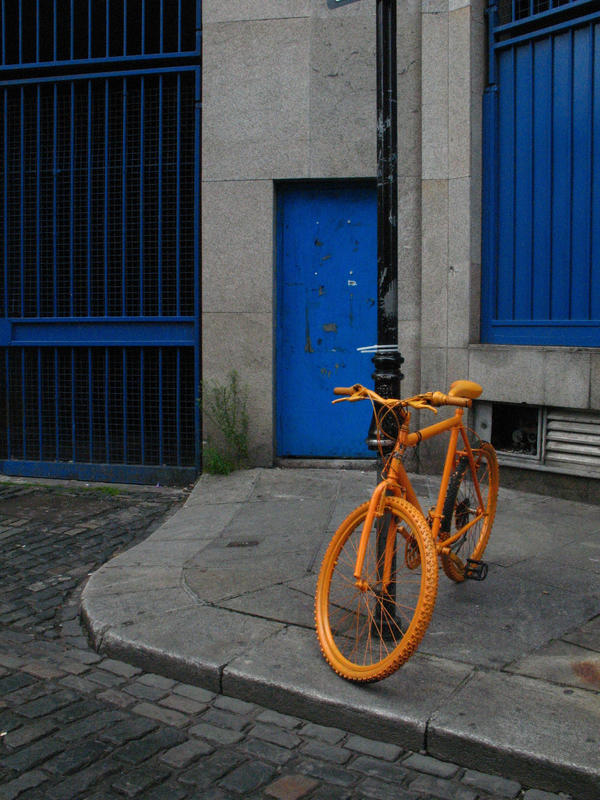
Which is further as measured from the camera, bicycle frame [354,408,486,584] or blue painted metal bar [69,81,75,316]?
blue painted metal bar [69,81,75,316]

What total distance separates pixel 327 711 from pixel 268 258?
17.4 feet

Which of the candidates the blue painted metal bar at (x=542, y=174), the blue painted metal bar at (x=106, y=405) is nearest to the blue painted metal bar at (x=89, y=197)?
the blue painted metal bar at (x=106, y=405)

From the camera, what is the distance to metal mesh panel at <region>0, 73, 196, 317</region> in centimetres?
849

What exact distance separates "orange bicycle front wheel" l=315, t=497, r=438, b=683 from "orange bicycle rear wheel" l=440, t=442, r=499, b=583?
0.36 meters

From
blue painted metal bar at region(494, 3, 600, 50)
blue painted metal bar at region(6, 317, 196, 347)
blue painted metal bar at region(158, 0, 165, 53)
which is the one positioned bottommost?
blue painted metal bar at region(6, 317, 196, 347)

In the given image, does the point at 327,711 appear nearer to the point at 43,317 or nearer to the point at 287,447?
the point at 287,447

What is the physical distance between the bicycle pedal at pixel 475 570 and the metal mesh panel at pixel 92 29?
597 centimetres

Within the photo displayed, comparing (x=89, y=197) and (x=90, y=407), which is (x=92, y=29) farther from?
(x=90, y=407)

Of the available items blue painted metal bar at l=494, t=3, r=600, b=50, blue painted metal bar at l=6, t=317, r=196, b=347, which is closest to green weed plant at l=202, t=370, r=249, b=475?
blue painted metal bar at l=6, t=317, r=196, b=347

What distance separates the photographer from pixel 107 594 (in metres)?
5.02

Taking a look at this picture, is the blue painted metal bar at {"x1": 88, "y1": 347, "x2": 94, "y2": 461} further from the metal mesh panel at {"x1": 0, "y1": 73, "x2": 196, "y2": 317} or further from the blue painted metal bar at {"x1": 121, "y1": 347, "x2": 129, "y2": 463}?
the metal mesh panel at {"x1": 0, "y1": 73, "x2": 196, "y2": 317}

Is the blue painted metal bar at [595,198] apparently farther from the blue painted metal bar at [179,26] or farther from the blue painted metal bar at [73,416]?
the blue painted metal bar at [73,416]

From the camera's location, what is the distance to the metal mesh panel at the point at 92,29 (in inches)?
331

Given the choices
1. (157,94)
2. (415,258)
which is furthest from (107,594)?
(157,94)
